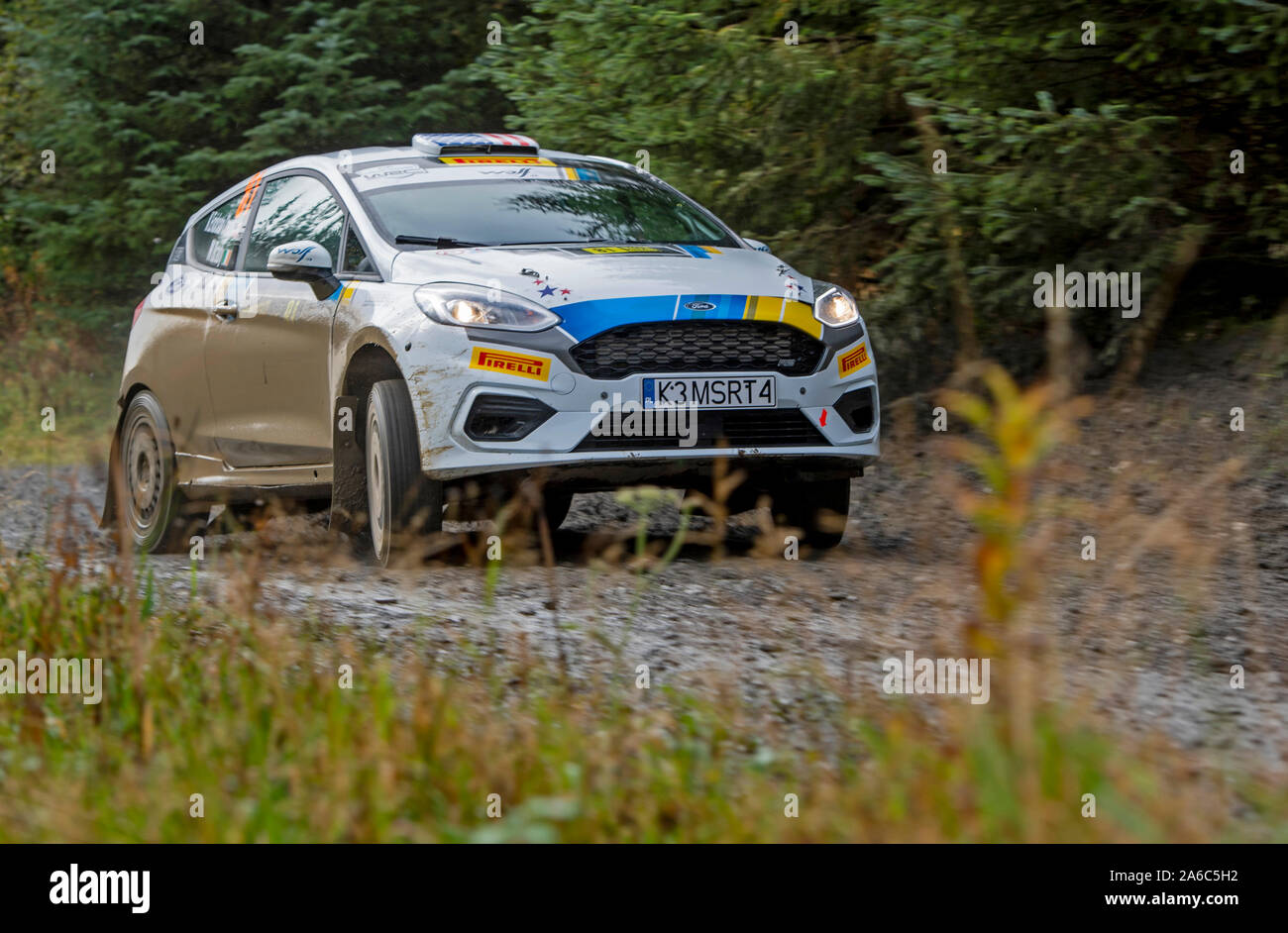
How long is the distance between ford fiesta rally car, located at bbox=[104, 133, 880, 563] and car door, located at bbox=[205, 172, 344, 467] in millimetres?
13

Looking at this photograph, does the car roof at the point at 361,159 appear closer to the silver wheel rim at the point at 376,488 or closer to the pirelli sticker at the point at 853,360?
the silver wheel rim at the point at 376,488

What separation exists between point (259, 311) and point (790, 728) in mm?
4331

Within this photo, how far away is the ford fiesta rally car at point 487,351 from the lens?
243 inches

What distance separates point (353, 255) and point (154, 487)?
1.95m

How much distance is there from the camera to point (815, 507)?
276 inches

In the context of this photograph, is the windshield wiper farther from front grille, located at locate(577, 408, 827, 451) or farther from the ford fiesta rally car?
front grille, located at locate(577, 408, 827, 451)

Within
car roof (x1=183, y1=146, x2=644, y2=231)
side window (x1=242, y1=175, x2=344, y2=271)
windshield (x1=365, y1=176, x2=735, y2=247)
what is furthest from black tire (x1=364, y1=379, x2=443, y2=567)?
car roof (x1=183, y1=146, x2=644, y2=231)

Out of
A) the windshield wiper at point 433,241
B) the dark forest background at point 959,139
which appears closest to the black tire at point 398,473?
the windshield wiper at point 433,241

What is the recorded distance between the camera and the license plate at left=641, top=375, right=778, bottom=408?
6.20 metres

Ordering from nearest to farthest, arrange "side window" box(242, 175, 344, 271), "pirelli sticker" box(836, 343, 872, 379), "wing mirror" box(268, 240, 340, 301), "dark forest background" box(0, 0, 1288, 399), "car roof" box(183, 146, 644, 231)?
"pirelli sticker" box(836, 343, 872, 379) → "wing mirror" box(268, 240, 340, 301) → "side window" box(242, 175, 344, 271) → "car roof" box(183, 146, 644, 231) → "dark forest background" box(0, 0, 1288, 399)

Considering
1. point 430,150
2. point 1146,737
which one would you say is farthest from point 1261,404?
point 1146,737

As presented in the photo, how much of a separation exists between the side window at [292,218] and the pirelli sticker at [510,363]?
1315 mm
